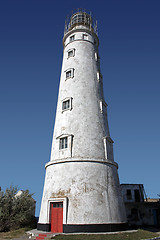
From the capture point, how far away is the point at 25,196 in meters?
19.8

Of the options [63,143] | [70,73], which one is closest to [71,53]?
[70,73]

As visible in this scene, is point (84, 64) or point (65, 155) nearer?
point (65, 155)

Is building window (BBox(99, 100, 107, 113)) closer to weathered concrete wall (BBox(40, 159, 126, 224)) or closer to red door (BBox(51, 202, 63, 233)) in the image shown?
weathered concrete wall (BBox(40, 159, 126, 224))

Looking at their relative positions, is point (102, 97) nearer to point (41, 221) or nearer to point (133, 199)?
point (41, 221)

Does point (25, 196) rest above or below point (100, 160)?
below

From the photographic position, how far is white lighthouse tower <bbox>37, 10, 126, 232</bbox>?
14078 millimetres

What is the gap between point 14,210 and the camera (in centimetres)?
1822

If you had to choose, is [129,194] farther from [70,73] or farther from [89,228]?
[70,73]

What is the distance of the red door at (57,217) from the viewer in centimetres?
1434

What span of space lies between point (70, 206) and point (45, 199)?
2742mm

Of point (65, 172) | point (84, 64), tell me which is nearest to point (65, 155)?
point (65, 172)

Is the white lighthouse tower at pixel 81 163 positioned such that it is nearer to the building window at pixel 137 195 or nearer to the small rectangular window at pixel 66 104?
the small rectangular window at pixel 66 104

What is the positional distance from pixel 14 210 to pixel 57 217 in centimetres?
598

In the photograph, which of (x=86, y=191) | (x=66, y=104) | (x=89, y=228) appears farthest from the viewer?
(x=66, y=104)
